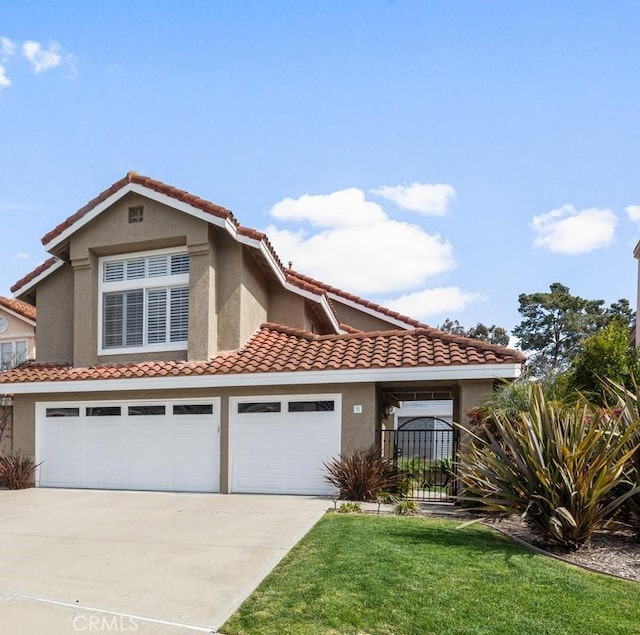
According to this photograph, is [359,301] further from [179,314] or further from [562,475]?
[562,475]

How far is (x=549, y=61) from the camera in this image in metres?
10.5

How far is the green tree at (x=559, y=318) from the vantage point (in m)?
50.2

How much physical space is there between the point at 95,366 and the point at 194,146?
6699mm

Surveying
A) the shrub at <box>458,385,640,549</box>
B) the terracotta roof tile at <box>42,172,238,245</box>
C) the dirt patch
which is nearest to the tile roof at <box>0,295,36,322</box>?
the terracotta roof tile at <box>42,172,238,245</box>

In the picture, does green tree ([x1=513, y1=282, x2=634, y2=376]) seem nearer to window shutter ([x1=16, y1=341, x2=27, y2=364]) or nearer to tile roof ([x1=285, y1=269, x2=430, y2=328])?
tile roof ([x1=285, y1=269, x2=430, y2=328])

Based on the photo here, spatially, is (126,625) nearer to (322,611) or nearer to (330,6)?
(322,611)

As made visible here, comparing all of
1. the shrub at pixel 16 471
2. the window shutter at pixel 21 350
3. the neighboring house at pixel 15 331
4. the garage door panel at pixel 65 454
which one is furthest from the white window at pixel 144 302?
the window shutter at pixel 21 350

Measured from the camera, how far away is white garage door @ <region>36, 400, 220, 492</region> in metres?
14.2

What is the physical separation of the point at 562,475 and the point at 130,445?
1094 cm

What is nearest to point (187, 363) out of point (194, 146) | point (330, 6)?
point (194, 146)

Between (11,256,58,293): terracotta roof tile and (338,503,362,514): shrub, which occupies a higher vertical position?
(11,256,58,293): terracotta roof tile

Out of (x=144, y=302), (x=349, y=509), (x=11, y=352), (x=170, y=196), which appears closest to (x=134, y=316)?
(x=144, y=302)

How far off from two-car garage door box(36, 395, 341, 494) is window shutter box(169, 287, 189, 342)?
6.03ft

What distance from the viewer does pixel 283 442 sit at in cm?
1370
